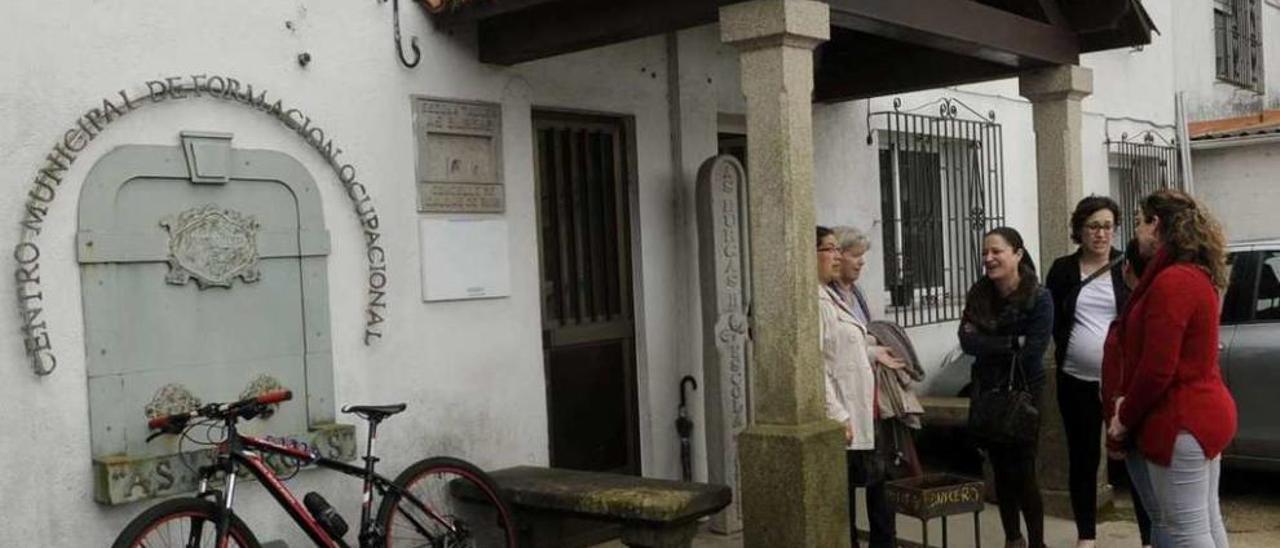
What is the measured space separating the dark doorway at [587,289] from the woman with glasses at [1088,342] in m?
2.28

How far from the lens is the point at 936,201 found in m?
9.42

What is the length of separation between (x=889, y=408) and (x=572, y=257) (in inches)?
76.4

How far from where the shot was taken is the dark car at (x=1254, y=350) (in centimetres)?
672

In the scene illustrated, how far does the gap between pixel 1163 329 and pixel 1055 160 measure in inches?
137

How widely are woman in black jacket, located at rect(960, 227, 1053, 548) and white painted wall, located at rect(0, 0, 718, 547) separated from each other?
1.83 m

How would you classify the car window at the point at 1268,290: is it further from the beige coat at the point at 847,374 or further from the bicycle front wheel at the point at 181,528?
the bicycle front wheel at the point at 181,528

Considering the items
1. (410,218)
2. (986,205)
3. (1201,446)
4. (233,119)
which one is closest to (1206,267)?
(1201,446)

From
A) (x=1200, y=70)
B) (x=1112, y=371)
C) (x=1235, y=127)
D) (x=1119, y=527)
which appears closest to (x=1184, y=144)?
(x=1235, y=127)

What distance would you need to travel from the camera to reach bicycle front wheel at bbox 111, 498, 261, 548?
4039 millimetres

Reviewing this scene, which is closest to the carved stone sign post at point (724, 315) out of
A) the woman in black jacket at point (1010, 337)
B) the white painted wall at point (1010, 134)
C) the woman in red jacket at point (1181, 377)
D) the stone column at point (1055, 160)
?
the woman in black jacket at point (1010, 337)

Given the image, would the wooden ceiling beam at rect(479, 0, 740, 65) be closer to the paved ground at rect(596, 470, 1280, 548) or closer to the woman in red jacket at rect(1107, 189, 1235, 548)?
the woman in red jacket at rect(1107, 189, 1235, 548)

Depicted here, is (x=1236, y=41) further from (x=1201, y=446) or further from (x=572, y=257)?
(x=1201, y=446)

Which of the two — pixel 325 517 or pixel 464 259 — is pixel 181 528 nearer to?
pixel 325 517

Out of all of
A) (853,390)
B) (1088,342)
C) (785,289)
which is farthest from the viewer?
(1088,342)
